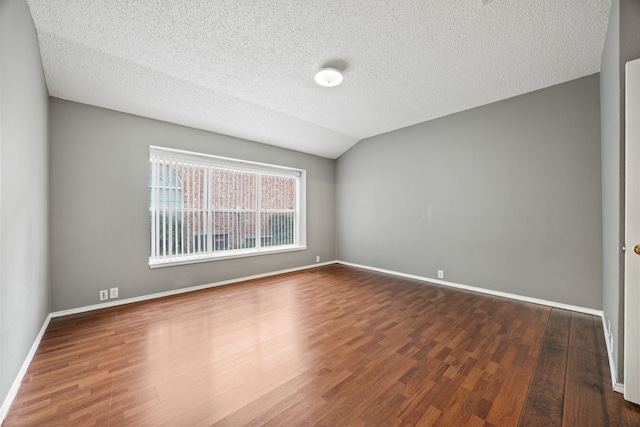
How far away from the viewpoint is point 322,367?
198 centimetres

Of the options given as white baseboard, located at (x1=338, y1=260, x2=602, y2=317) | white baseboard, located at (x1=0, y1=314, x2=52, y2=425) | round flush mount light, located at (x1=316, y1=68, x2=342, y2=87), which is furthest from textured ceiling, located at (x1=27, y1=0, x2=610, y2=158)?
white baseboard, located at (x1=338, y1=260, x2=602, y2=317)

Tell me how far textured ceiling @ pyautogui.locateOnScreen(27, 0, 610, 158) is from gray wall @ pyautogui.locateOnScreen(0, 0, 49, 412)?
43 centimetres

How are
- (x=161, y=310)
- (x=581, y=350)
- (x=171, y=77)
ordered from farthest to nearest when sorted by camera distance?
(x=161, y=310)
(x=171, y=77)
(x=581, y=350)

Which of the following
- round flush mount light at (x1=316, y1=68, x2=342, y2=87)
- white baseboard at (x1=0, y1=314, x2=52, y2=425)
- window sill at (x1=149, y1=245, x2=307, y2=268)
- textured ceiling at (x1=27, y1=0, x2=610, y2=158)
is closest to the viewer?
white baseboard at (x1=0, y1=314, x2=52, y2=425)

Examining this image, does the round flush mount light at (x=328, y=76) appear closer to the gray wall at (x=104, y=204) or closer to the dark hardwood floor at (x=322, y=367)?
the gray wall at (x=104, y=204)

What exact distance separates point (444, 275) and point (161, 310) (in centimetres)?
422

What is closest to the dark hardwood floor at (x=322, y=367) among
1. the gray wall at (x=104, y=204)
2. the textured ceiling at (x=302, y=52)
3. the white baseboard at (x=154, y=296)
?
the white baseboard at (x=154, y=296)

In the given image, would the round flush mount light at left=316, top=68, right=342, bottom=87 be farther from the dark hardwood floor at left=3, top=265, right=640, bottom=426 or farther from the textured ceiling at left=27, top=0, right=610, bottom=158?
the dark hardwood floor at left=3, top=265, right=640, bottom=426

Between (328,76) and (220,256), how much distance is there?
10.6 ft

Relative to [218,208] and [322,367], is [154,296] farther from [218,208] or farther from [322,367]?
[322,367]

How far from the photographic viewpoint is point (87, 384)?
5.83 ft

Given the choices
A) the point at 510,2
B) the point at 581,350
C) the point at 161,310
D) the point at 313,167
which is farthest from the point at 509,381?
the point at 313,167

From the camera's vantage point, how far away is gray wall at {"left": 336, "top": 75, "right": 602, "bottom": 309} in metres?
3.04

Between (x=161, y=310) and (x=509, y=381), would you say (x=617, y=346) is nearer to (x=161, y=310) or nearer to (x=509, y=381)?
(x=509, y=381)
